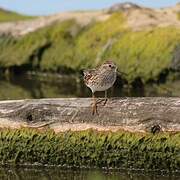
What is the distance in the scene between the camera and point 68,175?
12586 millimetres

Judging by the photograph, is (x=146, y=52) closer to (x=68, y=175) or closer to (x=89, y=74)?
(x=89, y=74)

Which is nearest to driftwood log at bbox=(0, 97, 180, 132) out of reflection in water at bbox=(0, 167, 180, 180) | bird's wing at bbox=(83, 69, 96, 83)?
bird's wing at bbox=(83, 69, 96, 83)

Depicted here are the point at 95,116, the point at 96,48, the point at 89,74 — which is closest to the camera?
the point at 95,116

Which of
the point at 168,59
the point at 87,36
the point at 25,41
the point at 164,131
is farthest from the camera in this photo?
the point at 25,41

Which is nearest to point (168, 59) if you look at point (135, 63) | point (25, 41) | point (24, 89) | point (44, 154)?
point (135, 63)

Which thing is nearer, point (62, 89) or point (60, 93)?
point (60, 93)

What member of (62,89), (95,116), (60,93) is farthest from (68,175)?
(62,89)

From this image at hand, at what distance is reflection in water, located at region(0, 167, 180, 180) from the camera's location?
40.2ft

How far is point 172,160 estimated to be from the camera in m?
12.2

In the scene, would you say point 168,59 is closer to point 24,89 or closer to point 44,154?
point 24,89

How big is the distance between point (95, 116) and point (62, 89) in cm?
1299

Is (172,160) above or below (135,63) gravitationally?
above

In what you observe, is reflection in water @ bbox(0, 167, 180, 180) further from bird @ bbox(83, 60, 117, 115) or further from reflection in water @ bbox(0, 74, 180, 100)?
reflection in water @ bbox(0, 74, 180, 100)

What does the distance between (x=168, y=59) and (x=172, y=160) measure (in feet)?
43.4
